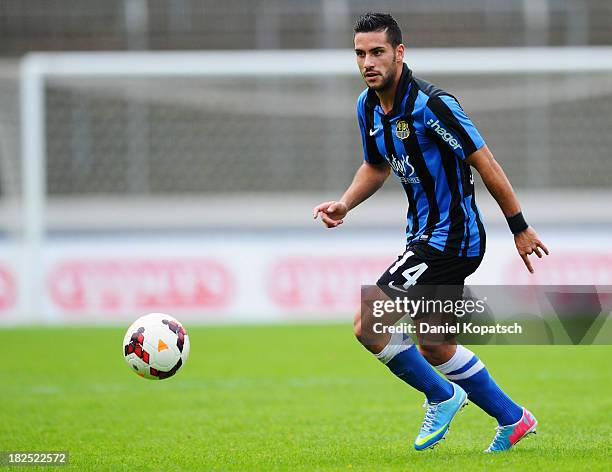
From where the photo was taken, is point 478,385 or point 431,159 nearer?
point 431,159

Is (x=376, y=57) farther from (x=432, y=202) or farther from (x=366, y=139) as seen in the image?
(x=432, y=202)

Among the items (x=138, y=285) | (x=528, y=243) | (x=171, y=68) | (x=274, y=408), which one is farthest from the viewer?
(x=171, y=68)

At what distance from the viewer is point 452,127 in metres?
5.56

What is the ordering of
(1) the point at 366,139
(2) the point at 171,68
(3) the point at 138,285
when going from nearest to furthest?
1. (1) the point at 366,139
2. (3) the point at 138,285
3. (2) the point at 171,68

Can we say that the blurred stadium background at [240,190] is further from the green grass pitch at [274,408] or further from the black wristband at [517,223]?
the black wristband at [517,223]

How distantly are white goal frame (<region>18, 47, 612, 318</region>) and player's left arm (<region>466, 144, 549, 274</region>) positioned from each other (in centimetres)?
988

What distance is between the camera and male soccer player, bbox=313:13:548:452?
5594 mm

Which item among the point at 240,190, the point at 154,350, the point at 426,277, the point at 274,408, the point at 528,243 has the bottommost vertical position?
the point at 274,408

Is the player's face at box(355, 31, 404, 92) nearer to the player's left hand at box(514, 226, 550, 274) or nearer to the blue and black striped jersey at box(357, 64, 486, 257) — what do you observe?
the blue and black striped jersey at box(357, 64, 486, 257)

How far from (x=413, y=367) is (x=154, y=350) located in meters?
1.51

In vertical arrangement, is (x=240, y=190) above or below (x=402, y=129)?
below

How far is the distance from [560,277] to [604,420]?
23.3ft

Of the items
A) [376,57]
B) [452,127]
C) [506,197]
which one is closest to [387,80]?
[376,57]

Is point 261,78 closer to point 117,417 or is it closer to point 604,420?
point 117,417
